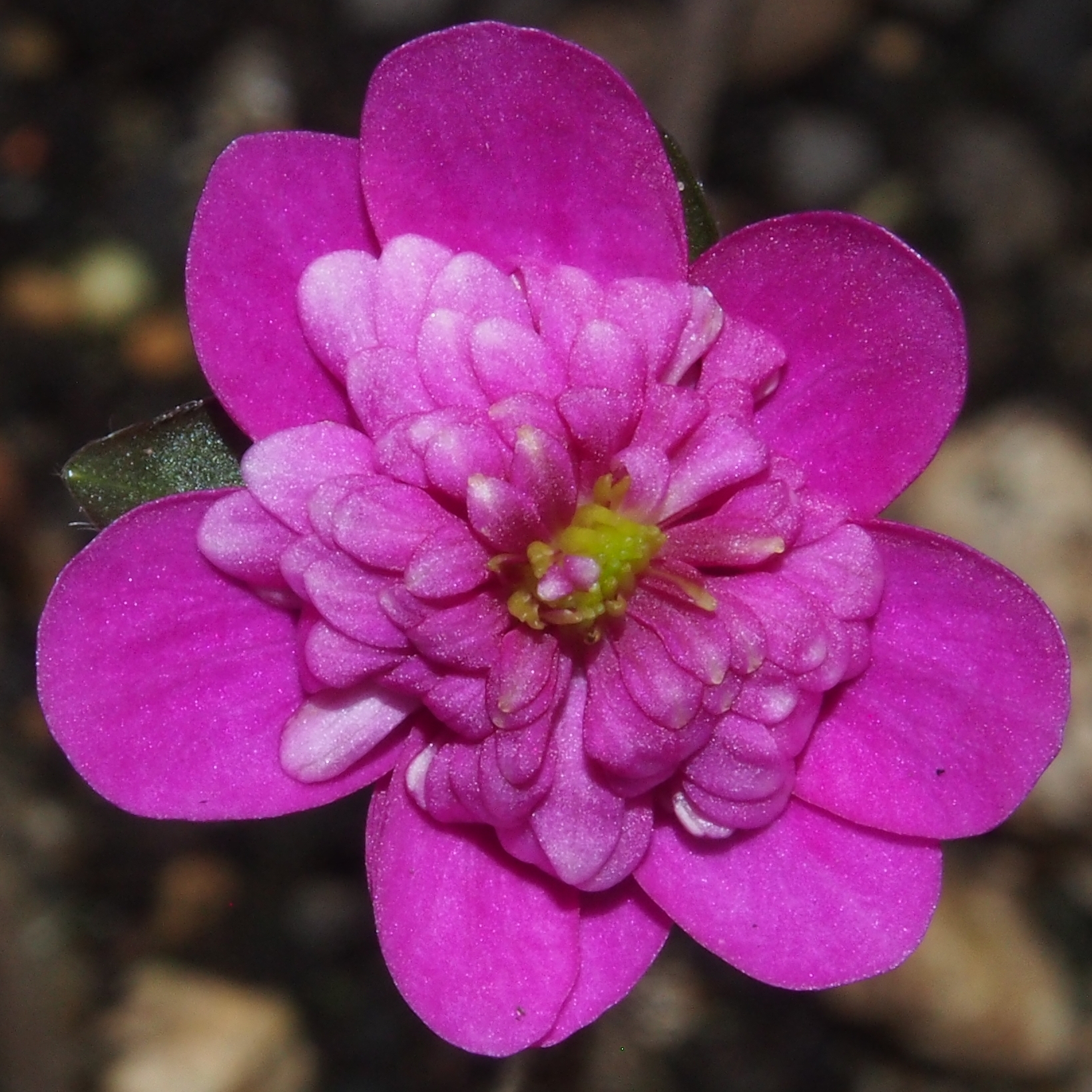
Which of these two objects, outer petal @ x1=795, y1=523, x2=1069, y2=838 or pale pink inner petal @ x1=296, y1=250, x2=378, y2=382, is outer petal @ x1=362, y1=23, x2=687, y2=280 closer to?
pale pink inner petal @ x1=296, y1=250, x2=378, y2=382

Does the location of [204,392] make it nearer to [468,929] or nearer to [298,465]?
[298,465]

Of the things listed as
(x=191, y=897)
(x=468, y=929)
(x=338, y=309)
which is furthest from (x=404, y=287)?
(x=191, y=897)

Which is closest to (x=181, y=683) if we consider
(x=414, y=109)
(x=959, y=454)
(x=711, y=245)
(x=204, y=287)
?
(x=204, y=287)

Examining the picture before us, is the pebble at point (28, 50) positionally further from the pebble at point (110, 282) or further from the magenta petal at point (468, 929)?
the magenta petal at point (468, 929)

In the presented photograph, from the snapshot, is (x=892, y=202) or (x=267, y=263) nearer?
(x=267, y=263)

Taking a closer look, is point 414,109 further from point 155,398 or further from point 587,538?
point 155,398

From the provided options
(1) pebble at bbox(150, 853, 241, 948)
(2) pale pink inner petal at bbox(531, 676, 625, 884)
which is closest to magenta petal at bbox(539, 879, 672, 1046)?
(2) pale pink inner petal at bbox(531, 676, 625, 884)
